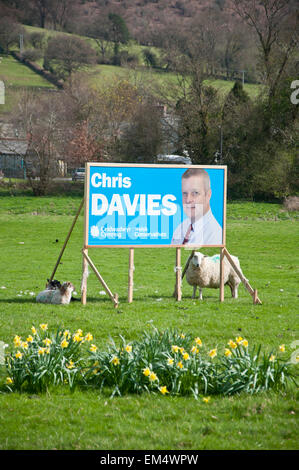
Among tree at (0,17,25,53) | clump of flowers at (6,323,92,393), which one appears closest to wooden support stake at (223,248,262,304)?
clump of flowers at (6,323,92,393)

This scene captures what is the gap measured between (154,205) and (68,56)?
11111 centimetres

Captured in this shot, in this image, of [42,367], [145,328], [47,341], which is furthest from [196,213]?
[42,367]

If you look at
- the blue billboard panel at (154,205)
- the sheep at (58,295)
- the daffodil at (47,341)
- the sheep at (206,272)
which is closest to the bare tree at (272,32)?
the sheep at (206,272)

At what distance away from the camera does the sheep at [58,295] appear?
13469 mm

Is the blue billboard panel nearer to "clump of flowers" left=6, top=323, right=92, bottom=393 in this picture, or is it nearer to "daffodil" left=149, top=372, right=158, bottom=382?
"clump of flowers" left=6, top=323, right=92, bottom=393

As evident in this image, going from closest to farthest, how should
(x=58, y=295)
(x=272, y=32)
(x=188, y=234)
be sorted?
(x=58, y=295) → (x=188, y=234) → (x=272, y=32)

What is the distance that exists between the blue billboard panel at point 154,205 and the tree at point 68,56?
106 m

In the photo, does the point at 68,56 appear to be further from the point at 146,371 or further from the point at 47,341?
the point at 146,371

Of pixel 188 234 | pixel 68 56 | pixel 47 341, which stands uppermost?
pixel 68 56

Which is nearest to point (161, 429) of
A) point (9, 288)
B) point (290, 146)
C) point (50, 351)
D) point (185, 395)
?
point (185, 395)

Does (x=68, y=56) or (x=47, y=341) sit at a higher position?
(x=68, y=56)

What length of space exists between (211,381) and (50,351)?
84.9 inches

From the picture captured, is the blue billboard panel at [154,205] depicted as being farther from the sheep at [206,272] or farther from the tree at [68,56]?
the tree at [68,56]

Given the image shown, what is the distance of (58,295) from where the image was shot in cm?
1352
